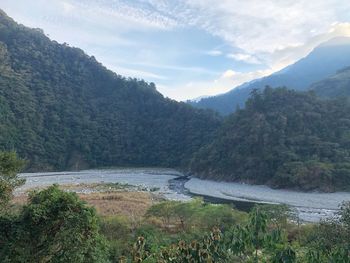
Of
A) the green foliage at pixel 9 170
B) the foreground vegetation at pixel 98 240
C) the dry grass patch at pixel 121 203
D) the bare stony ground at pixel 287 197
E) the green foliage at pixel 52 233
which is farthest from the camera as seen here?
the bare stony ground at pixel 287 197

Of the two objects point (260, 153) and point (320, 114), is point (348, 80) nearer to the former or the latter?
point (320, 114)

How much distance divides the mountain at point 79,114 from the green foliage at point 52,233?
10502cm

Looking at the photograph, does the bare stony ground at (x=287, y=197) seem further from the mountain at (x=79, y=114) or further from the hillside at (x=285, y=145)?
the mountain at (x=79, y=114)

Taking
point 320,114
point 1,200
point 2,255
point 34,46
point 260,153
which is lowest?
point 2,255

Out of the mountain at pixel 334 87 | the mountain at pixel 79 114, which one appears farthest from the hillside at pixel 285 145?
the mountain at pixel 334 87

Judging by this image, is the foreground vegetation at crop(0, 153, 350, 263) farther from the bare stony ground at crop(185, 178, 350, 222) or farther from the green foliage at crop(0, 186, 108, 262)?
the bare stony ground at crop(185, 178, 350, 222)

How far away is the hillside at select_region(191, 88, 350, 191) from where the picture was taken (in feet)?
230

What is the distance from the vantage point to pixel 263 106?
9619cm

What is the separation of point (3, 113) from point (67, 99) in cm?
3537

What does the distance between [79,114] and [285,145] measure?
88.3 meters

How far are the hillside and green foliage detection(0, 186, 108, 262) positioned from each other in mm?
58918

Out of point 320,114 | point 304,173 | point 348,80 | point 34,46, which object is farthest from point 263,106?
point 34,46

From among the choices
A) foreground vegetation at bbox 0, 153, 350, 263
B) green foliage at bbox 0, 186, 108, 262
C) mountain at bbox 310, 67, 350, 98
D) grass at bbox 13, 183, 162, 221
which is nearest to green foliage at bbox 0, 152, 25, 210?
foreground vegetation at bbox 0, 153, 350, 263

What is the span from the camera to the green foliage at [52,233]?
1434 centimetres
